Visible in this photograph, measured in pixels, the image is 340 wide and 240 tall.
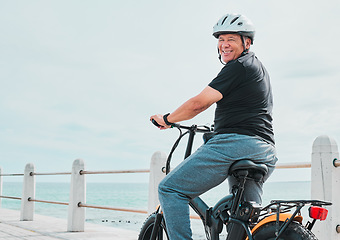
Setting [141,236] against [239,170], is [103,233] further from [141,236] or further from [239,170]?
[239,170]

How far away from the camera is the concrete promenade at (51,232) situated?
292 inches

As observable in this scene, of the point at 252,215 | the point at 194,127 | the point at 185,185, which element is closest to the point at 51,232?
the point at 194,127

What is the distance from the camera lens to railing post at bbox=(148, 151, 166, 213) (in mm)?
6180

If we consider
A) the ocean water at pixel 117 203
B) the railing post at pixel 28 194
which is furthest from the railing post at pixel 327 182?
the railing post at pixel 28 194

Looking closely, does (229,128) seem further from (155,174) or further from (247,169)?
(155,174)

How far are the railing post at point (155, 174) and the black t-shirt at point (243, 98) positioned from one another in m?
3.33

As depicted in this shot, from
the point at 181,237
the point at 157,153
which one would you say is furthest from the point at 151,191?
the point at 181,237

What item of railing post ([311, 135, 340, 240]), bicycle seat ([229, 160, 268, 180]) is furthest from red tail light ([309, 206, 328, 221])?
railing post ([311, 135, 340, 240])

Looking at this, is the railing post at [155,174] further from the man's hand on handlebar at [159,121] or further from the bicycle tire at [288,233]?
the bicycle tire at [288,233]

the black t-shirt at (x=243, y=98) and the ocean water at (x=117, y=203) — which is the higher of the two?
the black t-shirt at (x=243, y=98)

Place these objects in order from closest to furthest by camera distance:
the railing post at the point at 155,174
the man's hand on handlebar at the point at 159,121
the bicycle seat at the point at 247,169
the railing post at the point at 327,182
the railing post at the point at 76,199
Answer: the bicycle seat at the point at 247,169 < the man's hand on handlebar at the point at 159,121 < the railing post at the point at 327,182 < the railing post at the point at 155,174 < the railing post at the point at 76,199

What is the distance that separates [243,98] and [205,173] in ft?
1.69

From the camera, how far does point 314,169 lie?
432 centimetres

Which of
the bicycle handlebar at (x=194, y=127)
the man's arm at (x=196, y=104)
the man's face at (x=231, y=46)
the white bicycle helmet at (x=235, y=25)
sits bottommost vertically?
the bicycle handlebar at (x=194, y=127)
